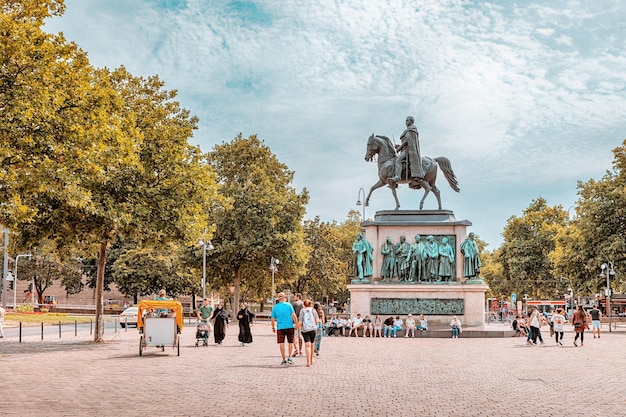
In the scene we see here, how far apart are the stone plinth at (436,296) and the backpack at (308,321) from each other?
15805mm

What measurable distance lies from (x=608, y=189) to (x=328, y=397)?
130 feet

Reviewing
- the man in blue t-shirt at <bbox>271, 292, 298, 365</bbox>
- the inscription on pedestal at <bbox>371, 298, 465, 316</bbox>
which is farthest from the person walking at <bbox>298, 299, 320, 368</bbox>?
the inscription on pedestal at <bbox>371, 298, 465, 316</bbox>

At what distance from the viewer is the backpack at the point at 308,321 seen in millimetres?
18016

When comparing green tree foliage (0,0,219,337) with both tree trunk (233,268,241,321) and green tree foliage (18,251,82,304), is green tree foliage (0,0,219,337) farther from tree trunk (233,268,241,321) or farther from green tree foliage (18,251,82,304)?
green tree foliage (18,251,82,304)

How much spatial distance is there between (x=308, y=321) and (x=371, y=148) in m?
20.1

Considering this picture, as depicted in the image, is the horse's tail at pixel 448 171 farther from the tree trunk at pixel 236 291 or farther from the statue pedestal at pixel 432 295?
the tree trunk at pixel 236 291

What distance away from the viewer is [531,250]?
79.7 m

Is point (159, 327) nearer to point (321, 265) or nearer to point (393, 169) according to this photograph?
point (393, 169)

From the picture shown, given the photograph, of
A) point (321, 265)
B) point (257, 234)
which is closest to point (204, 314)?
point (257, 234)

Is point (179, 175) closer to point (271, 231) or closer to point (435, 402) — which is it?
point (435, 402)

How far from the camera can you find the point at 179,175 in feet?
85.4

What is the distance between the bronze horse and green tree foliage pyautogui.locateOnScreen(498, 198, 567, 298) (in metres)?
43.9

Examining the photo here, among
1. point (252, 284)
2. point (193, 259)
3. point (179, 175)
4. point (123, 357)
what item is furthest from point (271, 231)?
point (123, 357)

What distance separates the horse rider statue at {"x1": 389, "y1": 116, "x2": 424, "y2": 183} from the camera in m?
35.9
